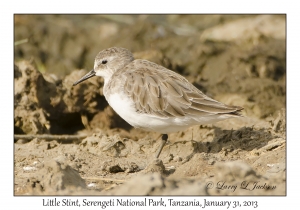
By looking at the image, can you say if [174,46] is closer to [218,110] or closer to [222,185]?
[218,110]

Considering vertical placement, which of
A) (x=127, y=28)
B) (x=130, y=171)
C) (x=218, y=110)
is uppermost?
(x=127, y=28)

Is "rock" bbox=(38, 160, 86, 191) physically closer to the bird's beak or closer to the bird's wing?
the bird's wing

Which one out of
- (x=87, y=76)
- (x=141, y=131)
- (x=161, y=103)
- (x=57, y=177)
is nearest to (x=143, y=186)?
(x=57, y=177)

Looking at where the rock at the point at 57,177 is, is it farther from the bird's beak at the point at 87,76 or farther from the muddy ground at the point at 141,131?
the bird's beak at the point at 87,76

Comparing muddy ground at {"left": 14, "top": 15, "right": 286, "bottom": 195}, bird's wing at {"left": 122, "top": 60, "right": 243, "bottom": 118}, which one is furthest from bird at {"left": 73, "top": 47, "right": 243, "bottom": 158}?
muddy ground at {"left": 14, "top": 15, "right": 286, "bottom": 195}

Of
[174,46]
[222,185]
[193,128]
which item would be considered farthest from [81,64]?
[222,185]
